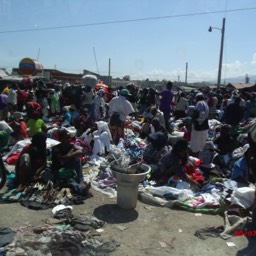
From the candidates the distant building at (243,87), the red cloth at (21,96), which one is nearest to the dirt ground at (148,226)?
the red cloth at (21,96)

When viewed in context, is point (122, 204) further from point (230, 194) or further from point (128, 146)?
point (128, 146)

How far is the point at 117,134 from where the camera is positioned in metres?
9.66

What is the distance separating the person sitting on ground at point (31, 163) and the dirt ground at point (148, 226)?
69 centimetres

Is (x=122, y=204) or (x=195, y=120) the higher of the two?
(x=195, y=120)

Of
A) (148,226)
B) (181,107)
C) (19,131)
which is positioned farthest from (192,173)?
(181,107)

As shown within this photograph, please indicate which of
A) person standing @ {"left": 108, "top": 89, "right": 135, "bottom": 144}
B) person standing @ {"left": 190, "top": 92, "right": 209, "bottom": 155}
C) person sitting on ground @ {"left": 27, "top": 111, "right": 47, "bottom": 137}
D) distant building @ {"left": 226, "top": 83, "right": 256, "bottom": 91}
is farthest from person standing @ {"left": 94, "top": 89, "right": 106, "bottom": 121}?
distant building @ {"left": 226, "top": 83, "right": 256, "bottom": 91}

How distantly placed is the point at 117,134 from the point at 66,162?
11.9ft

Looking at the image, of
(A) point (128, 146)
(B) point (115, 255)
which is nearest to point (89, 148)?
(A) point (128, 146)

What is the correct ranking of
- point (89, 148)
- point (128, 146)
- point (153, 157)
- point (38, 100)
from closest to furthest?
point (153, 157)
point (89, 148)
point (128, 146)
point (38, 100)

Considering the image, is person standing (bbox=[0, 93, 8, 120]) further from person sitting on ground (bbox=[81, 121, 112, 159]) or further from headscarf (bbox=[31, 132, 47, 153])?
headscarf (bbox=[31, 132, 47, 153])

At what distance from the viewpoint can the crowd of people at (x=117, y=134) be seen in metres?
6.12

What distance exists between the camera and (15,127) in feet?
29.8

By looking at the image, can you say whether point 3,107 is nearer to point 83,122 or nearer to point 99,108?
point 83,122

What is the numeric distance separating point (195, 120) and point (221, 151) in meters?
1.22
